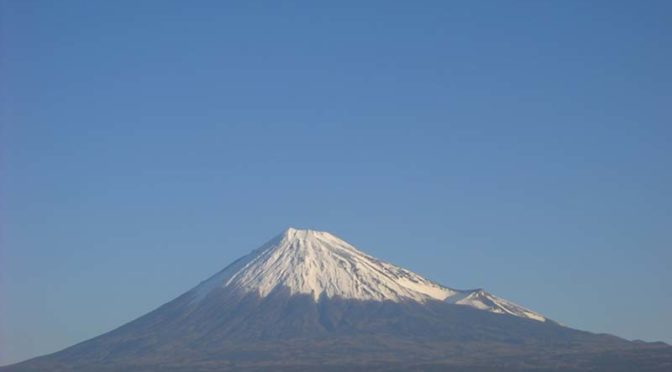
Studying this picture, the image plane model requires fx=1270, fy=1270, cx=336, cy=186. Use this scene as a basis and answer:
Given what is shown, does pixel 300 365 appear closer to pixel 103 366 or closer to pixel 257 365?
pixel 257 365

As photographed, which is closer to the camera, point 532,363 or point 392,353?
point 532,363

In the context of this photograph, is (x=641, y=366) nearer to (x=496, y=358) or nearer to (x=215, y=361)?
(x=496, y=358)

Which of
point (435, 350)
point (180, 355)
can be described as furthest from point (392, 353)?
point (180, 355)

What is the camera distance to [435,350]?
197 meters

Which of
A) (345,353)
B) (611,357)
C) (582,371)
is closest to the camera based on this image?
(582,371)

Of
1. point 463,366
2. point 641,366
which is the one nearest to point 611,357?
point 641,366

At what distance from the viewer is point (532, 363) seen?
585 ft

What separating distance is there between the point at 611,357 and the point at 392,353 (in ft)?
110

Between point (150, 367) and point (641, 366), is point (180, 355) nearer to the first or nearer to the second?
point (150, 367)

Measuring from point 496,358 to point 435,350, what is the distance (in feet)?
44.2

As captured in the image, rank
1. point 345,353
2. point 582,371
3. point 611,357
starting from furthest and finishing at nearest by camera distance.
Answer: point 345,353 < point 611,357 < point 582,371

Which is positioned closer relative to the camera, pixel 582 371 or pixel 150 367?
pixel 582 371

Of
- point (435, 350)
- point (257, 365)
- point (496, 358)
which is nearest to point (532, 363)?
point (496, 358)

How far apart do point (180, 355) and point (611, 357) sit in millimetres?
66277
